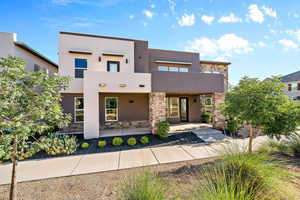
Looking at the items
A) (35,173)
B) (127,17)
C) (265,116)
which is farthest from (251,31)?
(35,173)

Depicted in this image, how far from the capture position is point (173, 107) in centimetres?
1190

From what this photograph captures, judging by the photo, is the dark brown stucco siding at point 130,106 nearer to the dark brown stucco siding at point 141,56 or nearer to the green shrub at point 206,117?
the dark brown stucco siding at point 141,56

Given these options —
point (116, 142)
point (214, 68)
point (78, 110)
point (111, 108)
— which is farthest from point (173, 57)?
point (78, 110)

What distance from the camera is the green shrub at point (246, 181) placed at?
201 cm

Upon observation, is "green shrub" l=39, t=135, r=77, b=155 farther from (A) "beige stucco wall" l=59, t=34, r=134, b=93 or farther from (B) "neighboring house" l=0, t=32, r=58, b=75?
(B) "neighboring house" l=0, t=32, r=58, b=75

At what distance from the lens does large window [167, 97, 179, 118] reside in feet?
38.6

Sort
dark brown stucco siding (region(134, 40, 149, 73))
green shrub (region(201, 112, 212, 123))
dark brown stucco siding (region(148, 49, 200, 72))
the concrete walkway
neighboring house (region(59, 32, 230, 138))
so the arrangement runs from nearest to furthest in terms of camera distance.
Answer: the concrete walkway → neighboring house (region(59, 32, 230, 138)) → dark brown stucco siding (region(134, 40, 149, 73)) → green shrub (region(201, 112, 212, 123)) → dark brown stucco siding (region(148, 49, 200, 72))

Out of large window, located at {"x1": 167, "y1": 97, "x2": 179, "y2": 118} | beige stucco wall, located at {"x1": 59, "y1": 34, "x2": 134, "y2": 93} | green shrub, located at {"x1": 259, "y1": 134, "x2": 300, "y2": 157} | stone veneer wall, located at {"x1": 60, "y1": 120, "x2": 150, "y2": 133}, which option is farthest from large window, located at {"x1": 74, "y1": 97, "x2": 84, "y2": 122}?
green shrub, located at {"x1": 259, "y1": 134, "x2": 300, "y2": 157}

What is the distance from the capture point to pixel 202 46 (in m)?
12.6

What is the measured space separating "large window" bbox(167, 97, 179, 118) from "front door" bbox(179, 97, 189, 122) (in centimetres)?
42

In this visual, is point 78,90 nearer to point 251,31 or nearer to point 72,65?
point 72,65

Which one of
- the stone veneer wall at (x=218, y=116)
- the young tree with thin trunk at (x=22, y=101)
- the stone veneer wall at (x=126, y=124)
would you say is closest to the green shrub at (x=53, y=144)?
the young tree with thin trunk at (x=22, y=101)

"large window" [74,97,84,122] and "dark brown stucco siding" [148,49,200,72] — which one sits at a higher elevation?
"dark brown stucco siding" [148,49,200,72]

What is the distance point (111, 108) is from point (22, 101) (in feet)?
25.9
